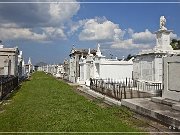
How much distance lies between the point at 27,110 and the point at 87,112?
279 cm

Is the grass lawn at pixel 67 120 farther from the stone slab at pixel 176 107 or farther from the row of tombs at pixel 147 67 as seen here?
the row of tombs at pixel 147 67

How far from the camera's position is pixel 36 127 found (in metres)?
8.73

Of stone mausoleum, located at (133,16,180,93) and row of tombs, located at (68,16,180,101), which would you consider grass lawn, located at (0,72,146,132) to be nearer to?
row of tombs, located at (68,16,180,101)

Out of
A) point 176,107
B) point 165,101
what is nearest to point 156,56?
point 165,101

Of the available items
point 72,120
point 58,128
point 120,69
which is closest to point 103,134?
point 58,128

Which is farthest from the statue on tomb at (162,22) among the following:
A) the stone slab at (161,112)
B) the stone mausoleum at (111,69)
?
the stone slab at (161,112)

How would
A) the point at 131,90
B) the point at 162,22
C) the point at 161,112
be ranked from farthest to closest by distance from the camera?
1. the point at 162,22
2. the point at 131,90
3. the point at 161,112

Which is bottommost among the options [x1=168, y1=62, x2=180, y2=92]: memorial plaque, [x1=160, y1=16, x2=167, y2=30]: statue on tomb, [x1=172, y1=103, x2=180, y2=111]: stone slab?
[x1=172, y1=103, x2=180, y2=111]: stone slab

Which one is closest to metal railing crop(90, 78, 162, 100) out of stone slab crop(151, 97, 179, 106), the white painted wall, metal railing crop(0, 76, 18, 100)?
stone slab crop(151, 97, 179, 106)

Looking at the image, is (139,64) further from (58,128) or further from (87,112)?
(58,128)

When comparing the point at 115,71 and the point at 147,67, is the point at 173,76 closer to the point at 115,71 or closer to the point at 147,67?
the point at 147,67

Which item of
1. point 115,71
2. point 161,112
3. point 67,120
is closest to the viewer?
point 67,120

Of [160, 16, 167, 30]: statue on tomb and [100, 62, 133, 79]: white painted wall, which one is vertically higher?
[160, 16, 167, 30]: statue on tomb

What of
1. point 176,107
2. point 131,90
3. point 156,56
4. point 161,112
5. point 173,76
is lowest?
point 161,112
